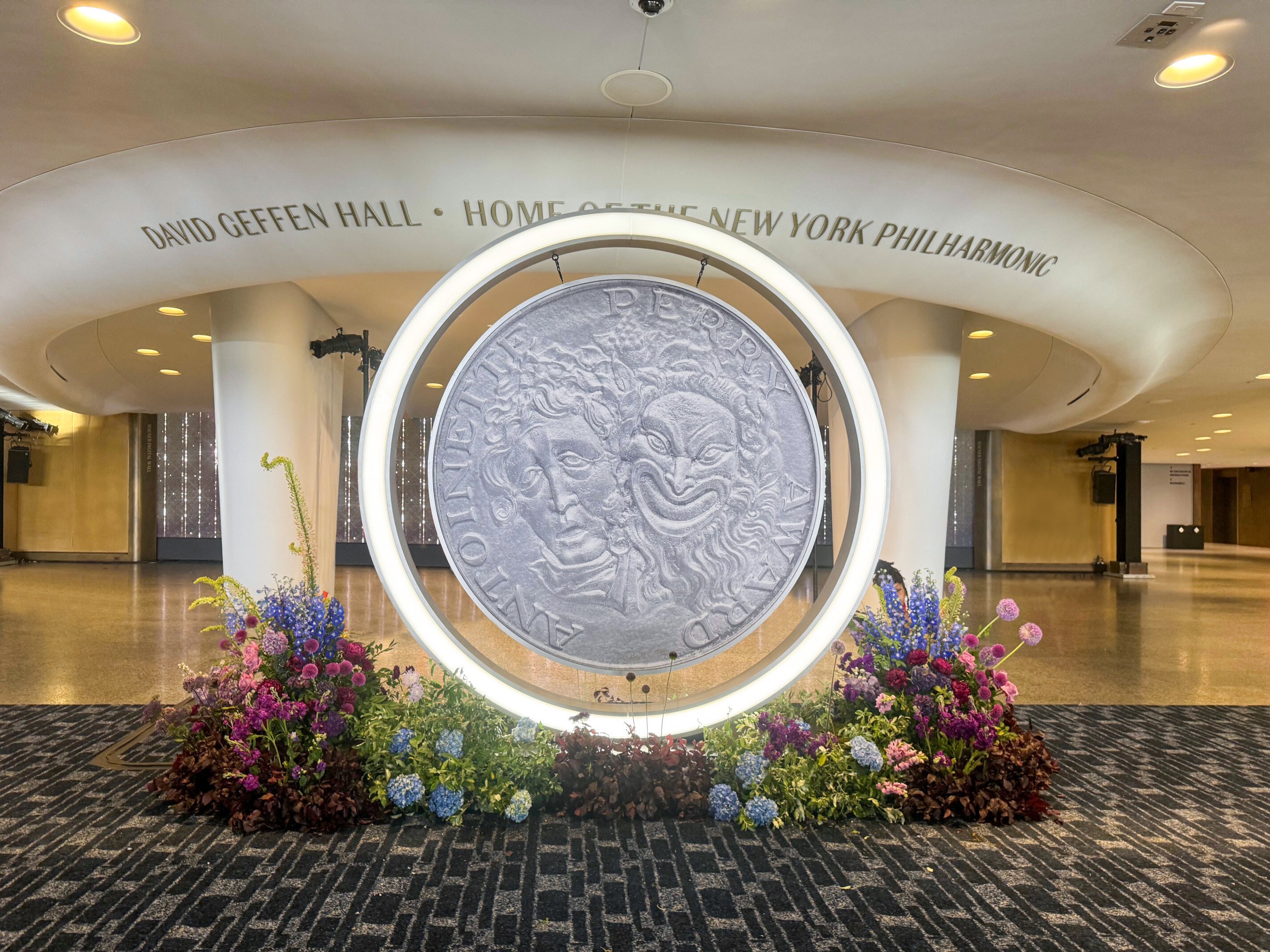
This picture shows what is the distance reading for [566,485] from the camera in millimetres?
2842

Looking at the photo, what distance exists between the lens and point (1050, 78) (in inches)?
131

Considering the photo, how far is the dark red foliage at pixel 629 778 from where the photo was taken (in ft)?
9.05

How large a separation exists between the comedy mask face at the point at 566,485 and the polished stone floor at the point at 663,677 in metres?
0.70

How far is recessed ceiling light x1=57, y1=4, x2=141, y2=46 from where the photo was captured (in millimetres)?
2896

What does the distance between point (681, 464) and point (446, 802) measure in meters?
1.38

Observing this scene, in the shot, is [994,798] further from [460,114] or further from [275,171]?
[275,171]

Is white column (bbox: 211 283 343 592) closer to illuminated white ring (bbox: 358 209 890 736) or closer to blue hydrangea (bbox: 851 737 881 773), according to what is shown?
illuminated white ring (bbox: 358 209 890 736)

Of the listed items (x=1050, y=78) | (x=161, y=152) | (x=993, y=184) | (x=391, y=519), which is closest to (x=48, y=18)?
(x=161, y=152)

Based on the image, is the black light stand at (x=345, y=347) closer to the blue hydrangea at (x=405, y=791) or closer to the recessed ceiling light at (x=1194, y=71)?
the blue hydrangea at (x=405, y=791)

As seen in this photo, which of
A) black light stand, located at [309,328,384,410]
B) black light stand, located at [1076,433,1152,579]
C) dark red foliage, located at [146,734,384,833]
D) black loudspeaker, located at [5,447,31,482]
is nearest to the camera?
dark red foliage, located at [146,734,384,833]

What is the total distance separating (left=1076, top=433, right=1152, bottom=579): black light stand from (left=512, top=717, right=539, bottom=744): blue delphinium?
47.3ft

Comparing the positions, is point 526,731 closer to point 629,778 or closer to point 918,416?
point 629,778

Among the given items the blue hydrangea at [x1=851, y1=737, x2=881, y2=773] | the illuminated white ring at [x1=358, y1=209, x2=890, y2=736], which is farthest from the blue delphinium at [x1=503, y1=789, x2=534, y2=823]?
Answer: the blue hydrangea at [x1=851, y1=737, x2=881, y2=773]

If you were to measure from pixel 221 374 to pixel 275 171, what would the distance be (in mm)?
1957
